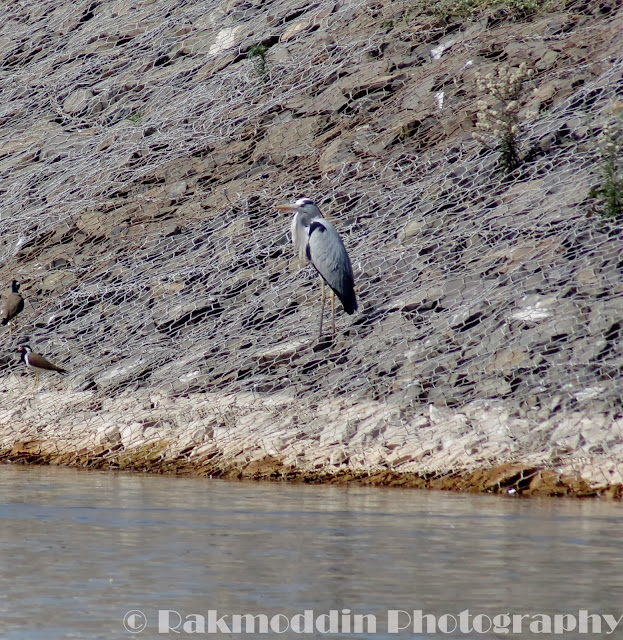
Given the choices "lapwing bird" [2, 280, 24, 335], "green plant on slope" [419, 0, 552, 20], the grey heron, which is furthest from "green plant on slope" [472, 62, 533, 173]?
"lapwing bird" [2, 280, 24, 335]

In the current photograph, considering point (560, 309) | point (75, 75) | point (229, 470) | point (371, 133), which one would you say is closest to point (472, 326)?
point (560, 309)

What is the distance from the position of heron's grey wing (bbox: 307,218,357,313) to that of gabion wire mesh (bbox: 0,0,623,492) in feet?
1.38

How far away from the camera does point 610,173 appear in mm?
14492

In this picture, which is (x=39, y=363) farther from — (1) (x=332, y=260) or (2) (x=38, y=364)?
(1) (x=332, y=260)

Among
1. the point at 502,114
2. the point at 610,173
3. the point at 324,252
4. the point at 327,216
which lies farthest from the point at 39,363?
the point at 610,173

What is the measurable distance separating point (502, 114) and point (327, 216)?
2.73 metres

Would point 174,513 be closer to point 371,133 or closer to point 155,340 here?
point 155,340

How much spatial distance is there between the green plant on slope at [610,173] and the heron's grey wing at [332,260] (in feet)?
9.93

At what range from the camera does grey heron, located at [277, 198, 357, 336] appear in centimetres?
1409

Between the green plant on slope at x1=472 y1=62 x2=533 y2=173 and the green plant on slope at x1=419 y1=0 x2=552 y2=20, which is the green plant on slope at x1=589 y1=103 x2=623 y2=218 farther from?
the green plant on slope at x1=419 y1=0 x2=552 y2=20

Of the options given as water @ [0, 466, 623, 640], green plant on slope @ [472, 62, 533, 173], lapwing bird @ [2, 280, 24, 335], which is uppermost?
green plant on slope @ [472, 62, 533, 173]

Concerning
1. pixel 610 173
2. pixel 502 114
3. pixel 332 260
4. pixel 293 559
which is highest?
pixel 502 114

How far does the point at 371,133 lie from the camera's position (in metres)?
18.6

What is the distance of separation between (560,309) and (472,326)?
0.97 metres
